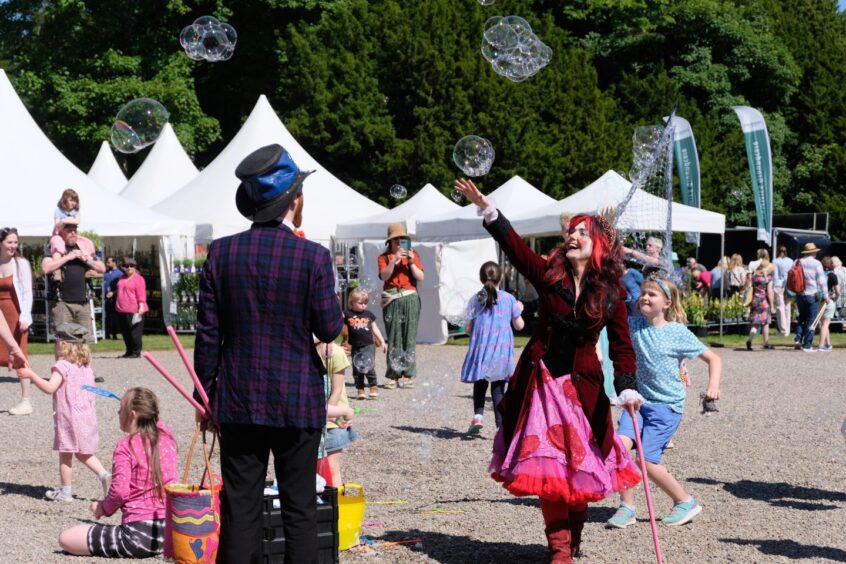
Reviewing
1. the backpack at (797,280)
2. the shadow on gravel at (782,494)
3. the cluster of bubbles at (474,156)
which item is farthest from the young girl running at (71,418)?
the backpack at (797,280)

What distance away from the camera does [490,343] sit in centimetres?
944

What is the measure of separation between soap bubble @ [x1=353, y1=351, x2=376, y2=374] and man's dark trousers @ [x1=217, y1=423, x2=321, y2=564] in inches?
304

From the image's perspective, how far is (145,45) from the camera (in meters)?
38.4

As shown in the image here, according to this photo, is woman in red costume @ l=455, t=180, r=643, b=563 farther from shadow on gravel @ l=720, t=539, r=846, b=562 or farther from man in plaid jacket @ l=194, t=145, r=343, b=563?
man in plaid jacket @ l=194, t=145, r=343, b=563

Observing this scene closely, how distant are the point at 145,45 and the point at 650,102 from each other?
16.7 metres

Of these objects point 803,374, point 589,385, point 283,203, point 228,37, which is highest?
point 228,37

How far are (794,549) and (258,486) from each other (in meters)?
3.06

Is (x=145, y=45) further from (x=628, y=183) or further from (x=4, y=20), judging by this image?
(x=628, y=183)

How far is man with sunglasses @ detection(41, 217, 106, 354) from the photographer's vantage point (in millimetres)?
12305

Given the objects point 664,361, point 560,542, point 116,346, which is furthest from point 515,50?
point 116,346

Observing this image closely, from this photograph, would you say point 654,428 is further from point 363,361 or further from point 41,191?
point 41,191

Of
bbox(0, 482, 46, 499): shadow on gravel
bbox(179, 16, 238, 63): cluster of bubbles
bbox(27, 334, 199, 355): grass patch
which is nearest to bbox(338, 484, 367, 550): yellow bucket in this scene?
bbox(0, 482, 46, 499): shadow on gravel

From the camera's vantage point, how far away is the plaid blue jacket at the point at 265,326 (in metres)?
4.19

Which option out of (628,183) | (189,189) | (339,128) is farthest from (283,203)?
(339,128)
